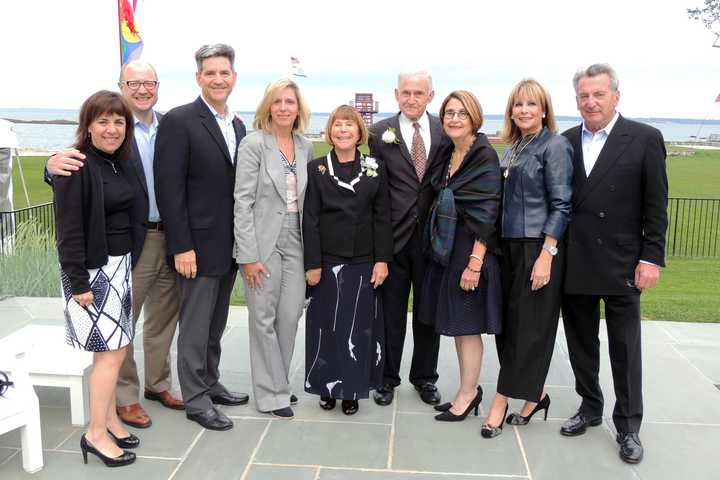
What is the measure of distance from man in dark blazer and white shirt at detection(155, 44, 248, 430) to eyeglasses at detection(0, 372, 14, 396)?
35.5 inches

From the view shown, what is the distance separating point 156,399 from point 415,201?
2.09m

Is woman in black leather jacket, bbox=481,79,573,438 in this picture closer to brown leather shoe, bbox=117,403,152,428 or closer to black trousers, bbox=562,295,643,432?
black trousers, bbox=562,295,643,432

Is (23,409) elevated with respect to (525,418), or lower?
elevated

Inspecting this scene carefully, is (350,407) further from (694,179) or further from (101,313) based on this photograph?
(694,179)

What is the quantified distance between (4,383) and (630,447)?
10.7ft

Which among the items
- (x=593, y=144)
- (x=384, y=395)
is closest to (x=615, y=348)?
(x=593, y=144)

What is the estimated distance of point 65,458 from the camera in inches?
136

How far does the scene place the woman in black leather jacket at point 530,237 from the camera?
11.3 feet

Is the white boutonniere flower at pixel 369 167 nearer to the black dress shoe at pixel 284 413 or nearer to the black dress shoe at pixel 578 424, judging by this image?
the black dress shoe at pixel 284 413

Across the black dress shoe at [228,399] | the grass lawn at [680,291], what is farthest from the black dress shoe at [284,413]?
the grass lawn at [680,291]

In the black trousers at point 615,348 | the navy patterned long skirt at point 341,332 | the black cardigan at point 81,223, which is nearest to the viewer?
the black cardigan at point 81,223

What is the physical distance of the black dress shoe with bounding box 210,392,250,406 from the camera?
417cm

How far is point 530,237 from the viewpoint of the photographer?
11.6 ft

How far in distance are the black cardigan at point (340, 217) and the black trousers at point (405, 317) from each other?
0.28 metres
